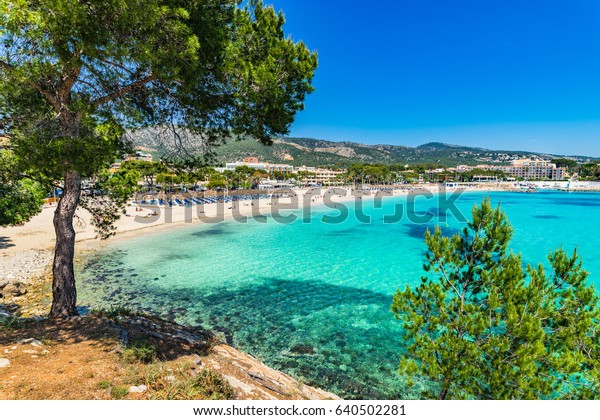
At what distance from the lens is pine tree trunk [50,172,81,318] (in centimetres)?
713

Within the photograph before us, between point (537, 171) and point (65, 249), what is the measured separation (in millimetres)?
238374

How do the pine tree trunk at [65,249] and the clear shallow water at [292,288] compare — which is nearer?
the pine tree trunk at [65,249]

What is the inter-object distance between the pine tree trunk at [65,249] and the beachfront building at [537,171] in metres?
229

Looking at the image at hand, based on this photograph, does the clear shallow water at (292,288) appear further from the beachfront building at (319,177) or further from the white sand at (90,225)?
the beachfront building at (319,177)

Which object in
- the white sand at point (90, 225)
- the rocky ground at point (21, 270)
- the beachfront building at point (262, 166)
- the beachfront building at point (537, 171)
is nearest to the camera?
the rocky ground at point (21, 270)

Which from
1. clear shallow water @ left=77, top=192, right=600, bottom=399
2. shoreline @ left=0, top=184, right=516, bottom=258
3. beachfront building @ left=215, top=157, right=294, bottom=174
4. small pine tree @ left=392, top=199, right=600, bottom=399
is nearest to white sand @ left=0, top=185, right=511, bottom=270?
shoreline @ left=0, top=184, right=516, bottom=258

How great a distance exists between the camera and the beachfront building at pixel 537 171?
18350cm

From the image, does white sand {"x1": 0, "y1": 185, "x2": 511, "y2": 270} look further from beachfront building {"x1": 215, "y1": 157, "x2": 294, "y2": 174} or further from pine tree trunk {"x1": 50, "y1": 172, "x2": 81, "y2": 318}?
beachfront building {"x1": 215, "y1": 157, "x2": 294, "y2": 174}

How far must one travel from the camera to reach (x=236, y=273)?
753 inches

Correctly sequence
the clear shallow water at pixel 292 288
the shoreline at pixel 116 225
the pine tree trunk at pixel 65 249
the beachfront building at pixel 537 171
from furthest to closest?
the beachfront building at pixel 537 171 → the shoreline at pixel 116 225 → the clear shallow water at pixel 292 288 → the pine tree trunk at pixel 65 249

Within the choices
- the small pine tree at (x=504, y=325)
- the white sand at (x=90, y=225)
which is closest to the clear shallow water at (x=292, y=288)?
the white sand at (x=90, y=225)

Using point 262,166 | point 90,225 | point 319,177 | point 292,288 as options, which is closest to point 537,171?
point 319,177

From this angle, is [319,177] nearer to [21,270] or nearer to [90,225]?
[90,225]

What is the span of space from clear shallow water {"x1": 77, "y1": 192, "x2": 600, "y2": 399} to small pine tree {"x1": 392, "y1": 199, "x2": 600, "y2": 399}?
12.1 ft
